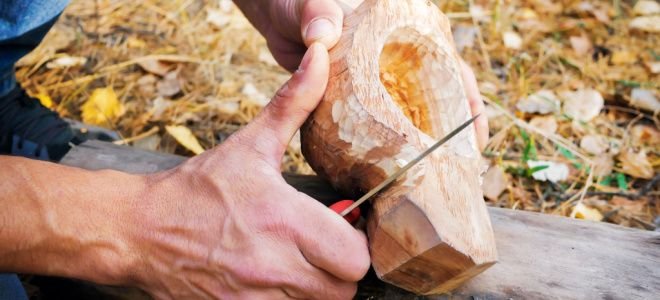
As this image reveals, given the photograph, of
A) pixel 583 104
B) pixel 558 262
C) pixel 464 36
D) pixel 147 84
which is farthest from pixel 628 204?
pixel 147 84

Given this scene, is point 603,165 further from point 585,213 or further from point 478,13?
point 478,13

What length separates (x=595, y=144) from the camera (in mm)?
2049

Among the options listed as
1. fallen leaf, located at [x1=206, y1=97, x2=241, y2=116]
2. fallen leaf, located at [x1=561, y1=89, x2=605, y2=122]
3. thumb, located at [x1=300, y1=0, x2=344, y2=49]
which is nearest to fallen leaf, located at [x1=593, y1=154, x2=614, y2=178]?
fallen leaf, located at [x1=561, y1=89, x2=605, y2=122]

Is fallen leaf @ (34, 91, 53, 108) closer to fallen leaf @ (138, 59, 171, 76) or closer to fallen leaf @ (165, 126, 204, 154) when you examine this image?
fallen leaf @ (138, 59, 171, 76)

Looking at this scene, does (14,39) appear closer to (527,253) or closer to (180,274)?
(180,274)

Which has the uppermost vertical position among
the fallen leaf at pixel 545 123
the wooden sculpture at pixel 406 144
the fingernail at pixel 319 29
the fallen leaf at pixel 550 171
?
the fingernail at pixel 319 29

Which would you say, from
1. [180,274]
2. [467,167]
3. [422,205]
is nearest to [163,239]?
[180,274]

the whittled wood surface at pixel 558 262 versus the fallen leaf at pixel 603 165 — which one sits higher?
the whittled wood surface at pixel 558 262

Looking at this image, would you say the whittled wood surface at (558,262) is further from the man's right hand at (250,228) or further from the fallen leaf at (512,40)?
the fallen leaf at (512,40)

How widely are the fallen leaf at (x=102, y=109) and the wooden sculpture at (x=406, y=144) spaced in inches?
50.9

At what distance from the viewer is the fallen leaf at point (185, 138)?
76.5 inches

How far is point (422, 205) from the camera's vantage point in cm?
94

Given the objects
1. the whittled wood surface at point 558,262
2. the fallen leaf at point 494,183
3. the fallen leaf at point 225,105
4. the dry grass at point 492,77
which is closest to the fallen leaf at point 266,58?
the dry grass at point 492,77

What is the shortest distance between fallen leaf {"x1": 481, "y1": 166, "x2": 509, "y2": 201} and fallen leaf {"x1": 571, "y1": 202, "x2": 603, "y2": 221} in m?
0.23
